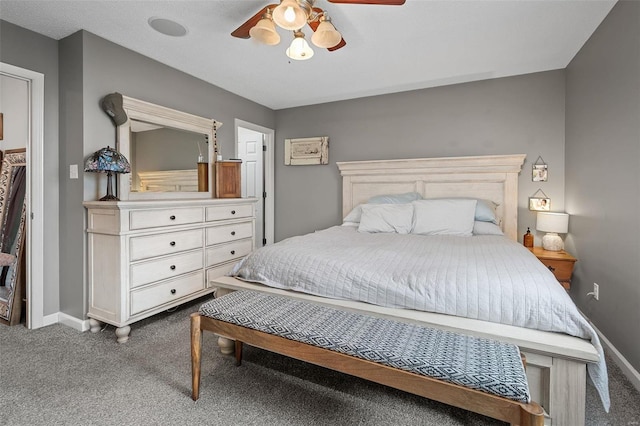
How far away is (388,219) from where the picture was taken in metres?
3.08

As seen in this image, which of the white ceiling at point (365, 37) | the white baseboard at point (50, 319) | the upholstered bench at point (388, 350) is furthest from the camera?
the white baseboard at point (50, 319)

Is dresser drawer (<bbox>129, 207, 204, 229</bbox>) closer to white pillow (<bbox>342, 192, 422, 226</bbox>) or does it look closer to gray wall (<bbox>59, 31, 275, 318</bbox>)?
gray wall (<bbox>59, 31, 275, 318</bbox>)

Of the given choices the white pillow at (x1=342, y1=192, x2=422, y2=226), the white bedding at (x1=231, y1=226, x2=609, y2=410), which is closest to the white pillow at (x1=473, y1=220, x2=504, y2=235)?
the white bedding at (x1=231, y1=226, x2=609, y2=410)

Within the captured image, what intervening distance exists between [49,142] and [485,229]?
3825 millimetres

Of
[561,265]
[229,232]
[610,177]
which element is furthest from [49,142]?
[561,265]

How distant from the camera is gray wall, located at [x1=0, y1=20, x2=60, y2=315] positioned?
2367mm

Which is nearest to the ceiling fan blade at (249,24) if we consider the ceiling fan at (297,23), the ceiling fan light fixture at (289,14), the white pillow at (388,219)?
the ceiling fan at (297,23)

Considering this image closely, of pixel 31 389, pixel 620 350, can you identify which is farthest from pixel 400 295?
pixel 31 389

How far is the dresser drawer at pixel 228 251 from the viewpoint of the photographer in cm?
295

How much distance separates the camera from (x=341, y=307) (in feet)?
5.62

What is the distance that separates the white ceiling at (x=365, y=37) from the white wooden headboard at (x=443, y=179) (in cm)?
92

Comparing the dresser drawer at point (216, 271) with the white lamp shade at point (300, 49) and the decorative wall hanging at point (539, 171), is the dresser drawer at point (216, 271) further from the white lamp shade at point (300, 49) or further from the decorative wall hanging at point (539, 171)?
the decorative wall hanging at point (539, 171)

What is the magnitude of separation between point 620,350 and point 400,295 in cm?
158

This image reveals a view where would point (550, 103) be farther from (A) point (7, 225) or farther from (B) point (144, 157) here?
(A) point (7, 225)
